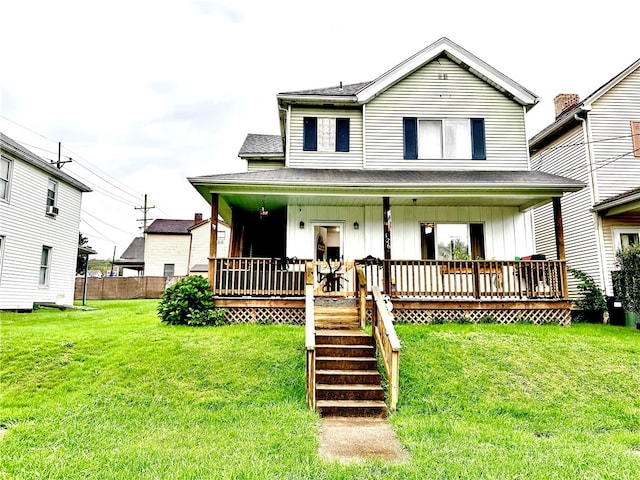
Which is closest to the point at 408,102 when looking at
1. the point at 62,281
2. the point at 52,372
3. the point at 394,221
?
the point at 394,221

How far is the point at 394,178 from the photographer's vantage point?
38.2 feet

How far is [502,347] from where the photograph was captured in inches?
313

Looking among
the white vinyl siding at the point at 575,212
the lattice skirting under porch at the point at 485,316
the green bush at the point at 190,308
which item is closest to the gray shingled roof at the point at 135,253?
the green bush at the point at 190,308

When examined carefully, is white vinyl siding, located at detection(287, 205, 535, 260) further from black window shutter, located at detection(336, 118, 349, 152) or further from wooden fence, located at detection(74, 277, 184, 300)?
wooden fence, located at detection(74, 277, 184, 300)

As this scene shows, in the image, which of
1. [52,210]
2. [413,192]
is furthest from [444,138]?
[52,210]

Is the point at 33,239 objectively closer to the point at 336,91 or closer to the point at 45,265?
the point at 45,265

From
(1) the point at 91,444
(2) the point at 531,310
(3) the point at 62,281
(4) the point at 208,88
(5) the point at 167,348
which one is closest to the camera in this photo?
(1) the point at 91,444

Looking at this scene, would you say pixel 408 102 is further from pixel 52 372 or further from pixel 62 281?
pixel 62 281

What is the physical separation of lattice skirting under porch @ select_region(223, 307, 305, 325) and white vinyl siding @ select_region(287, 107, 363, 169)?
492cm

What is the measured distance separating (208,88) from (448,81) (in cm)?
1300

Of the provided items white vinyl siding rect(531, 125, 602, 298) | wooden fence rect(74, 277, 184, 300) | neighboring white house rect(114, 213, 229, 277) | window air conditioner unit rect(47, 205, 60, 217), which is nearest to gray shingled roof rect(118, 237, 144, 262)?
neighboring white house rect(114, 213, 229, 277)

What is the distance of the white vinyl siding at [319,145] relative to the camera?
1315cm

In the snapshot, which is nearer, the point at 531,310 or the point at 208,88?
the point at 531,310

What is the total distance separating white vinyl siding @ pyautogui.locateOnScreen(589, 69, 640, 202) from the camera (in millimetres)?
13289
